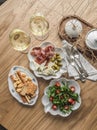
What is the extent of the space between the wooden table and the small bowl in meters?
0.10

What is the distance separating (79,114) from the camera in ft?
5.65

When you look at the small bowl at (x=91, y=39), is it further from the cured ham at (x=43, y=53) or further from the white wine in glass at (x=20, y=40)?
the white wine in glass at (x=20, y=40)

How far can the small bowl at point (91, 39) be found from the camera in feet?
5.78

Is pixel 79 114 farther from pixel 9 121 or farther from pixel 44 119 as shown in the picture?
pixel 9 121

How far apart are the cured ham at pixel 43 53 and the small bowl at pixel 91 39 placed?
18 cm

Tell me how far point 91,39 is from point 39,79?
0.33 m

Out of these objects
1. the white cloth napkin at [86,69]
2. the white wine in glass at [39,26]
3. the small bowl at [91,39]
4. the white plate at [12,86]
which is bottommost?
the white cloth napkin at [86,69]

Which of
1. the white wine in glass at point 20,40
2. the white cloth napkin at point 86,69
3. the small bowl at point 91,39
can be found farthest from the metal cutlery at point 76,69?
the white wine in glass at point 20,40

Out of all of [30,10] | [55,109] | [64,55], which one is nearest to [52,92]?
[55,109]

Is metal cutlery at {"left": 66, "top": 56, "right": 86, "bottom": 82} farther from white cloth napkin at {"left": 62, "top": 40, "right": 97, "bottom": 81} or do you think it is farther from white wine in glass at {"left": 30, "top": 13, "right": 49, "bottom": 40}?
white wine in glass at {"left": 30, "top": 13, "right": 49, "bottom": 40}

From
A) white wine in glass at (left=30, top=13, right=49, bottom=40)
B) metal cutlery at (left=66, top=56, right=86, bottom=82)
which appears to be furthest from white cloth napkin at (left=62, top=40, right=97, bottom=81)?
white wine in glass at (left=30, top=13, right=49, bottom=40)

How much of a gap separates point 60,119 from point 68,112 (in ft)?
0.18

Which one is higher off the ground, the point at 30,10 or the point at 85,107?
the point at 30,10

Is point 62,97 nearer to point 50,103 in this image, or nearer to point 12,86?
point 50,103
